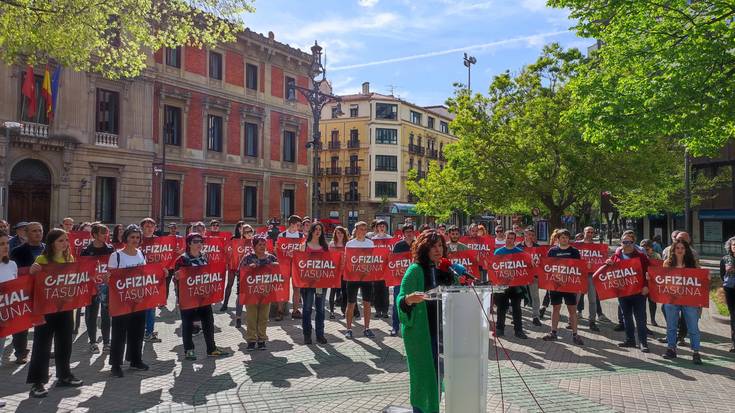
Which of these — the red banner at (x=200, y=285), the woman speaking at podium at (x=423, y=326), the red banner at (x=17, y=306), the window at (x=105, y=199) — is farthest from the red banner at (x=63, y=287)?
the window at (x=105, y=199)

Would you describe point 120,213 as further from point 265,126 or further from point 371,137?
point 371,137

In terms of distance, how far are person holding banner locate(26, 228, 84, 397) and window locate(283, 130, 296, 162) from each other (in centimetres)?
3347

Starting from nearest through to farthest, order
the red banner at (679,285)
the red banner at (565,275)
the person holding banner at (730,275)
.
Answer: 1. the red banner at (679,285)
2. the person holding banner at (730,275)
3. the red banner at (565,275)

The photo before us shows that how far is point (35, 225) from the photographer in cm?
778

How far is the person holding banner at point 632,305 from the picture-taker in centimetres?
915

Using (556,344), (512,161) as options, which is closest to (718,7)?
(556,344)

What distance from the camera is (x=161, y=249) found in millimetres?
11812

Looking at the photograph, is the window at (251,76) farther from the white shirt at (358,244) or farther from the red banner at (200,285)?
the red banner at (200,285)

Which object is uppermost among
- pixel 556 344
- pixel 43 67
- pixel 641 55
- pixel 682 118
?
pixel 43 67

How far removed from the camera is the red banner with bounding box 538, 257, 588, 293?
31.9ft

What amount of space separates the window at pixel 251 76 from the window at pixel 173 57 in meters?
5.08

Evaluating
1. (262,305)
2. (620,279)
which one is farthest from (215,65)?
(620,279)

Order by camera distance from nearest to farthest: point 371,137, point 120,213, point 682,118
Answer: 1. point 682,118
2. point 120,213
3. point 371,137

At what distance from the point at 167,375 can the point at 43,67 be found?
78.4ft
